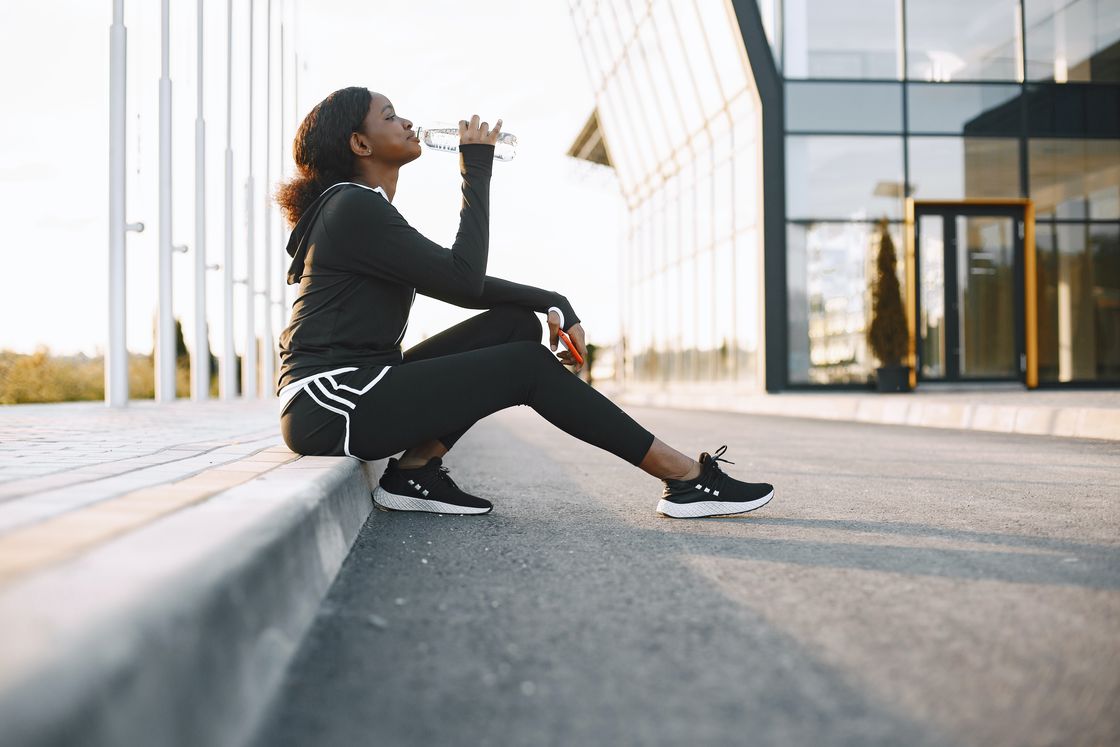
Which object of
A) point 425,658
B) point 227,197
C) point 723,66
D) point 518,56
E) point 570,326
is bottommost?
point 425,658

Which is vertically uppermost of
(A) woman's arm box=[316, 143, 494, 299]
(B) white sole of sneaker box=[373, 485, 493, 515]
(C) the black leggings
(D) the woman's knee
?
(A) woman's arm box=[316, 143, 494, 299]

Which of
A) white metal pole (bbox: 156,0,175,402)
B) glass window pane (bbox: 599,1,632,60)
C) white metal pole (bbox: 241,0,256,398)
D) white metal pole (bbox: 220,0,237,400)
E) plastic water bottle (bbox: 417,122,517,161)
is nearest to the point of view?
plastic water bottle (bbox: 417,122,517,161)

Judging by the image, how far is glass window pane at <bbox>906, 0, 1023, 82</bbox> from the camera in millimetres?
16266

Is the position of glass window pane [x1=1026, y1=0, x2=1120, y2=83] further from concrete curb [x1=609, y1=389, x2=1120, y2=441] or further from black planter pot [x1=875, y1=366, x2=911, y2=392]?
concrete curb [x1=609, y1=389, x2=1120, y2=441]

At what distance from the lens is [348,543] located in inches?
106

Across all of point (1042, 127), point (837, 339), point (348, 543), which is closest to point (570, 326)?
point (348, 543)

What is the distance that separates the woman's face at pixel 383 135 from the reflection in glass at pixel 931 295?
13.9 metres

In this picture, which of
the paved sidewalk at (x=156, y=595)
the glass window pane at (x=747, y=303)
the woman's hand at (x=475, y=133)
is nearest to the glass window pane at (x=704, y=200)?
the glass window pane at (x=747, y=303)

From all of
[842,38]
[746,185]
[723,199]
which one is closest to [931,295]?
[746,185]

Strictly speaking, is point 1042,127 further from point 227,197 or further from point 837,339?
point 227,197

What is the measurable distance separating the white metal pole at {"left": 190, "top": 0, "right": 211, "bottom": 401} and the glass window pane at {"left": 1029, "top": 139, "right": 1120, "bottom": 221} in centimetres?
1388

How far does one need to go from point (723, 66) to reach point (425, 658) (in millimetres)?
18019

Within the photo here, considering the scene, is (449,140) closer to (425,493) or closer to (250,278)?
(425,493)

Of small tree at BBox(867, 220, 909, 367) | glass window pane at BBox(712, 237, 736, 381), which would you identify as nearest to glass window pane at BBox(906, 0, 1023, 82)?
small tree at BBox(867, 220, 909, 367)
